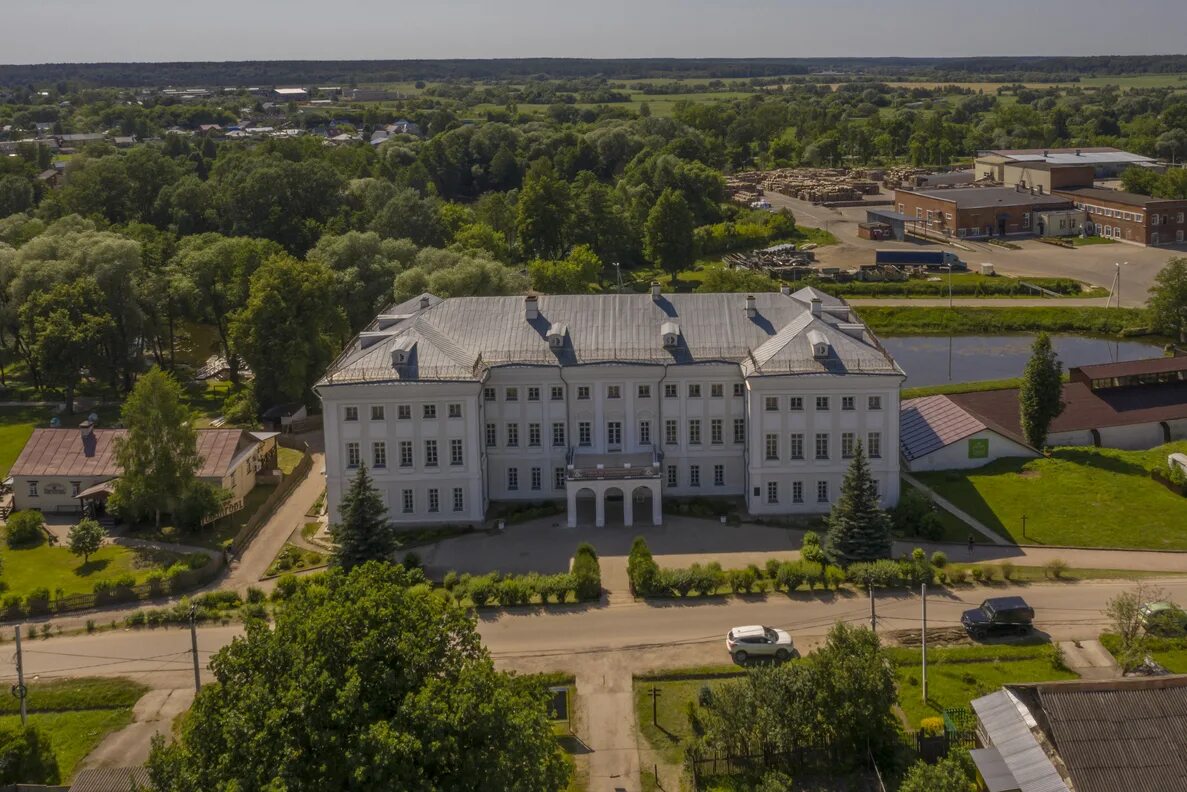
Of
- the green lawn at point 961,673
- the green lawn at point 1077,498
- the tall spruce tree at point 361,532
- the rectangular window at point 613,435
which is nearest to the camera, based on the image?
the green lawn at point 961,673

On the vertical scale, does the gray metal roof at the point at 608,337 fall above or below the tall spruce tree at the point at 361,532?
above

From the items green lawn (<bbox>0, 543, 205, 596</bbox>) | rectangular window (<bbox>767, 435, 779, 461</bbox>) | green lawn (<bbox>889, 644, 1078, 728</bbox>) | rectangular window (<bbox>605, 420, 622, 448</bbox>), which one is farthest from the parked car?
green lawn (<bbox>0, 543, 205, 596</bbox>)

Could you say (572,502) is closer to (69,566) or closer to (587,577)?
(587,577)

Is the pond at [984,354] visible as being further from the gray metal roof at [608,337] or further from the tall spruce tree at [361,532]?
the tall spruce tree at [361,532]

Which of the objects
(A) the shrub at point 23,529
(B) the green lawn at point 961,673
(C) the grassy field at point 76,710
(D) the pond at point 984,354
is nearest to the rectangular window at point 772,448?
(B) the green lawn at point 961,673

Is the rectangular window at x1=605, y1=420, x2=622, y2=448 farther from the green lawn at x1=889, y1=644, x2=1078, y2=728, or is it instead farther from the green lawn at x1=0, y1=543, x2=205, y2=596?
the green lawn at x1=0, y1=543, x2=205, y2=596

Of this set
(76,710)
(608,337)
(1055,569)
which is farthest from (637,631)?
(76,710)

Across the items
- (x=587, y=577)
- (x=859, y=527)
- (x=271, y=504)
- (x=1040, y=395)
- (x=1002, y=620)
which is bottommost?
(x=1002, y=620)
